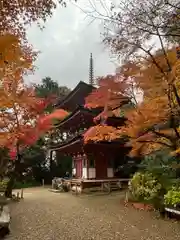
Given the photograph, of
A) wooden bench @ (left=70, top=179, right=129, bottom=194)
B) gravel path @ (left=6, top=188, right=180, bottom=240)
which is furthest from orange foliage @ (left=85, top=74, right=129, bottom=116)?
wooden bench @ (left=70, top=179, right=129, bottom=194)

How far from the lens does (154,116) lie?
32.5 feet

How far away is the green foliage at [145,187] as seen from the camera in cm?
1180

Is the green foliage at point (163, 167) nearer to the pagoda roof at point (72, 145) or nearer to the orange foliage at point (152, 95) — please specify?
the orange foliage at point (152, 95)

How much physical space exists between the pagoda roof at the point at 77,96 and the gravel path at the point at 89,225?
12.9m

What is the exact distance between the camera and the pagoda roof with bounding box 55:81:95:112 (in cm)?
2441

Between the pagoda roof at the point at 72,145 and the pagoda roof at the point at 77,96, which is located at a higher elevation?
the pagoda roof at the point at 77,96

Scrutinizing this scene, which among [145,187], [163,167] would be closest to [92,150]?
[163,167]

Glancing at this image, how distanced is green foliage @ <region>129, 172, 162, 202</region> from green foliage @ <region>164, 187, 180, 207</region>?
1.14 m

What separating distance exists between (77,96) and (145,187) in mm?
14057

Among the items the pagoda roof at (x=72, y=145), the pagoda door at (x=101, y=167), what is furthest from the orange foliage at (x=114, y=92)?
the pagoda door at (x=101, y=167)

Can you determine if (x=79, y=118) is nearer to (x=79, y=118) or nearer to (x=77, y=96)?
(x=79, y=118)

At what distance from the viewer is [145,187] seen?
42.1 feet

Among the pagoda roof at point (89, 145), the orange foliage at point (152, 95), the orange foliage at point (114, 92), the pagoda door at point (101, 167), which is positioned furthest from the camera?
the pagoda door at point (101, 167)

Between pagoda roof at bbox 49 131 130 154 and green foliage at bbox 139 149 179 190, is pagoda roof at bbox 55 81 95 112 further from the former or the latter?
green foliage at bbox 139 149 179 190
